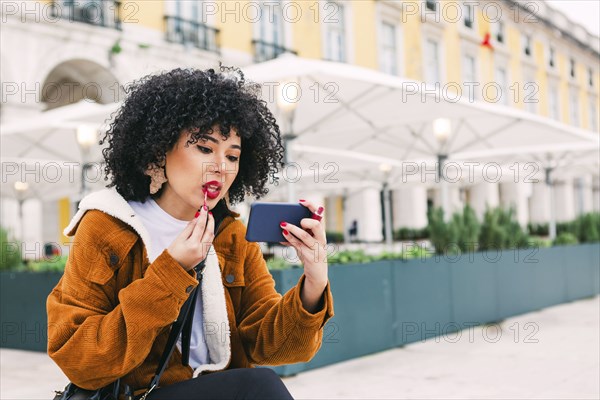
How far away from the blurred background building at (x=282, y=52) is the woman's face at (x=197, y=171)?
21.8 feet

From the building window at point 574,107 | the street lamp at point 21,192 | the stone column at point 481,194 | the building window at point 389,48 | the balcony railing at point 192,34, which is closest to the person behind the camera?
the street lamp at point 21,192

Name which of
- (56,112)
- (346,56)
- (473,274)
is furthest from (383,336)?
(346,56)

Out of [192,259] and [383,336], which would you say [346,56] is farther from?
[192,259]

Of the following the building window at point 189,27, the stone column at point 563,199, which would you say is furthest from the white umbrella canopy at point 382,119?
the stone column at point 563,199

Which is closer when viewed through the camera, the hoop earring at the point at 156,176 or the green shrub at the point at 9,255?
the hoop earring at the point at 156,176

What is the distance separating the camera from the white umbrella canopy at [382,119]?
682 cm

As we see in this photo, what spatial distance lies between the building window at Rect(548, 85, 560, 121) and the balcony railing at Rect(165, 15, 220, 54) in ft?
76.4

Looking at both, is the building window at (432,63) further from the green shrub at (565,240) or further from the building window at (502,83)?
the green shrub at (565,240)

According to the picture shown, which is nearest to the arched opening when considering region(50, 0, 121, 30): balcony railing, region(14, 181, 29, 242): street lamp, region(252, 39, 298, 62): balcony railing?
region(50, 0, 121, 30): balcony railing

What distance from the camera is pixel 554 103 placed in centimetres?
3644

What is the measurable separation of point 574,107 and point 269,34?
24.8 meters

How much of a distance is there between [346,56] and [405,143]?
1270 centimetres

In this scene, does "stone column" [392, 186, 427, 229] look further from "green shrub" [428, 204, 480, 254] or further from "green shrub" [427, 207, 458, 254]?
"green shrub" [427, 207, 458, 254]

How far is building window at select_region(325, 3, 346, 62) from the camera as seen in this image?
22.2m
